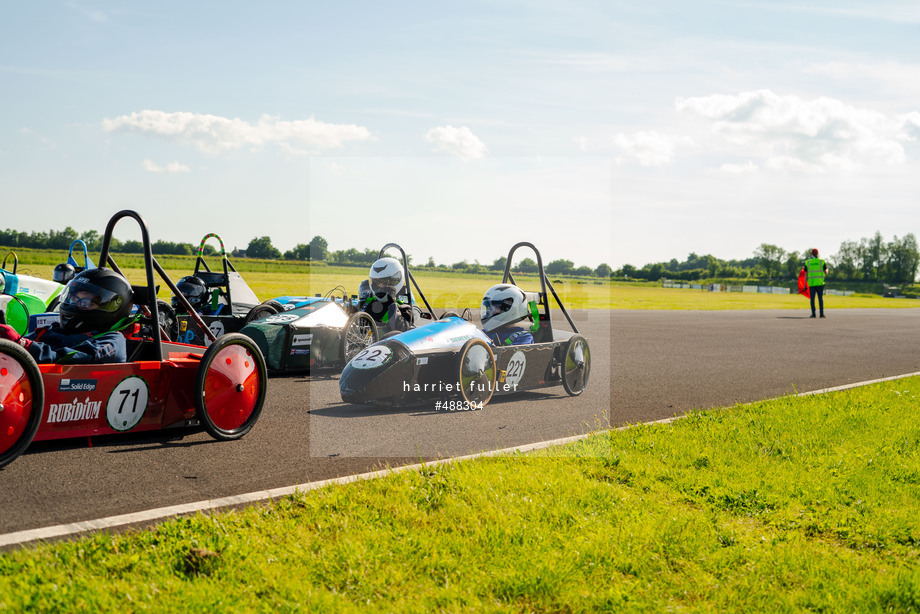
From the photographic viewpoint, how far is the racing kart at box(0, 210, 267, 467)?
4742 mm

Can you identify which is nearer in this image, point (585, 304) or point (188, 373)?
point (188, 373)

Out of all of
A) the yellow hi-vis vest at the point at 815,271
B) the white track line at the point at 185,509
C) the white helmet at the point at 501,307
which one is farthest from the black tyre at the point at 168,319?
the yellow hi-vis vest at the point at 815,271

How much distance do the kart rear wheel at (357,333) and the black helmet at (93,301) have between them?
14.4 ft

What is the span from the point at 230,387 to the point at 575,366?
13.8 feet

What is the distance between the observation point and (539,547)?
Result: 3699mm

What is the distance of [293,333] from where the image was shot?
969cm

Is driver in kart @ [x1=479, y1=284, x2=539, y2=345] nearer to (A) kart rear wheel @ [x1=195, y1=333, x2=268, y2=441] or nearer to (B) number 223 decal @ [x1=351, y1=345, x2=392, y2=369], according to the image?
(B) number 223 decal @ [x1=351, y1=345, x2=392, y2=369]

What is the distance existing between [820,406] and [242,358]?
20.0 ft

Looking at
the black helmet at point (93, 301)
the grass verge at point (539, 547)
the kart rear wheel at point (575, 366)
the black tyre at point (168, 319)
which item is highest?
the black helmet at point (93, 301)

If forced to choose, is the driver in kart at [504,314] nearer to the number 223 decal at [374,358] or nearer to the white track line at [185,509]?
the number 223 decal at [374,358]

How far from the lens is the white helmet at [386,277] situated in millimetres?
10445

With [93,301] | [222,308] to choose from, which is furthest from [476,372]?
[222,308]

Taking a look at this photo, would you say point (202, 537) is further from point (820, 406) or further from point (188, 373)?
point (820, 406)

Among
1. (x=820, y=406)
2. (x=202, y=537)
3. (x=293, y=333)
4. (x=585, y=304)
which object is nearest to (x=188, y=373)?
(x=202, y=537)
